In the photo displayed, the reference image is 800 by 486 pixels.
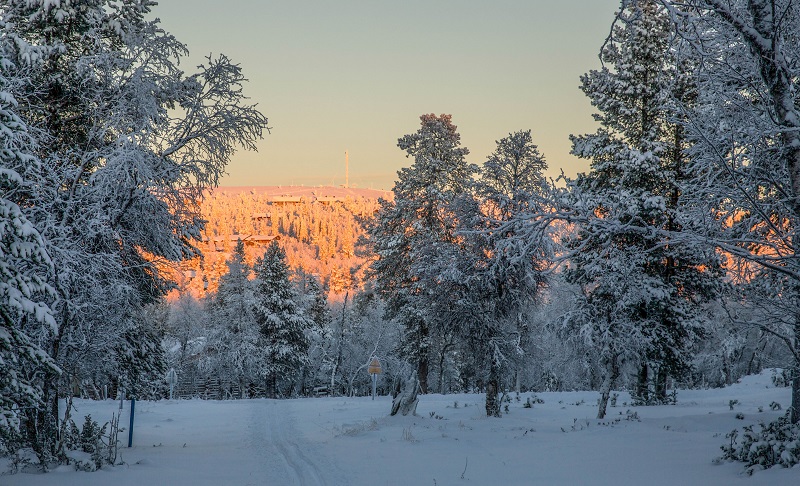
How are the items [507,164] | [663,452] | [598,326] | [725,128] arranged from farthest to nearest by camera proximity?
1. [507,164]
2. [598,326]
3. [663,452]
4. [725,128]

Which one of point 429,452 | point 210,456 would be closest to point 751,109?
point 429,452

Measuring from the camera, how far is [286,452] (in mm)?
11984

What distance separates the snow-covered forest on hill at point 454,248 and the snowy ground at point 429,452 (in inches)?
4.1

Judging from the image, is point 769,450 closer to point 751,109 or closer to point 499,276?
point 751,109

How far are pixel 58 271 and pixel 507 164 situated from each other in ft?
42.7

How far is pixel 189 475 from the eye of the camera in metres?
9.12

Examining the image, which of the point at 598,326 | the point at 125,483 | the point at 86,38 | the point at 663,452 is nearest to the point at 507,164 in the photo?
the point at 598,326

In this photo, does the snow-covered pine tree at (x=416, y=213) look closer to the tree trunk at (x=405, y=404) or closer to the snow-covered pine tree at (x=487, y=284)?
the snow-covered pine tree at (x=487, y=284)

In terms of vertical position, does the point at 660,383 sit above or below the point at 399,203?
below

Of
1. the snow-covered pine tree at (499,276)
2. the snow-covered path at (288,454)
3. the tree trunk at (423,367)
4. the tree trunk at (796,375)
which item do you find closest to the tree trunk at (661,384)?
the snow-covered pine tree at (499,276)

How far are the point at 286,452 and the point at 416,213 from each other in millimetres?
15590

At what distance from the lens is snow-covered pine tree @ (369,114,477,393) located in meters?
25.7

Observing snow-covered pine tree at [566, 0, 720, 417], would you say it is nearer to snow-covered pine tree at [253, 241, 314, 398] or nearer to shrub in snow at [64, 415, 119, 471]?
shrub in snow at [64, 415, 119, 471]

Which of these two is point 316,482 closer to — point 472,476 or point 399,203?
point 472,476
